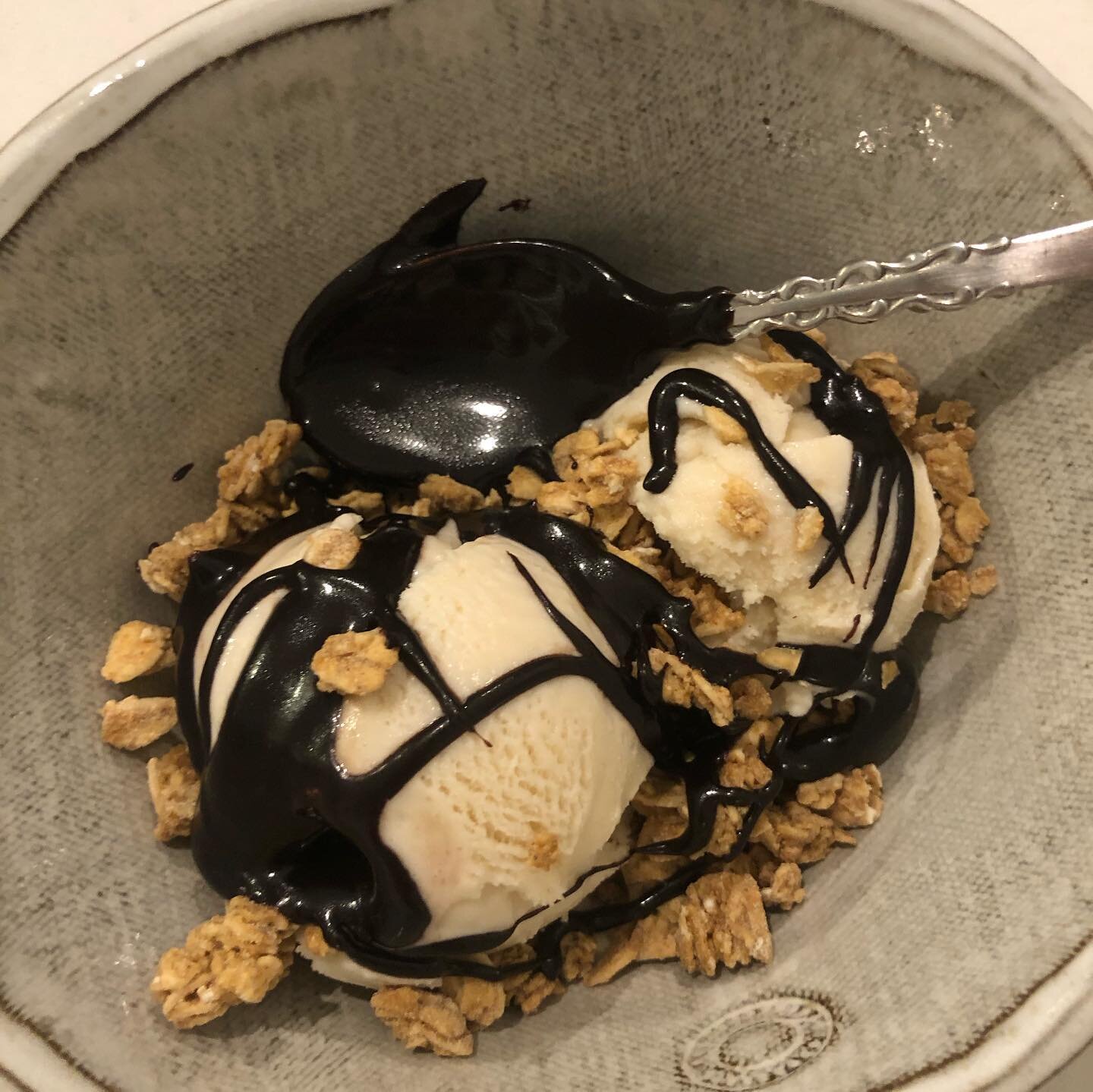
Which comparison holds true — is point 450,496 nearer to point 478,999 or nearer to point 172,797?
point 172,797

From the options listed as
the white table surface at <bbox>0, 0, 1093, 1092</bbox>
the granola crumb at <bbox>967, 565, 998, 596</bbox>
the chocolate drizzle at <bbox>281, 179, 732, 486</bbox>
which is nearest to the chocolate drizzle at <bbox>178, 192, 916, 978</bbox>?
the chocolate drizzle at <bbox>281, 179, 732, 486</bbox>

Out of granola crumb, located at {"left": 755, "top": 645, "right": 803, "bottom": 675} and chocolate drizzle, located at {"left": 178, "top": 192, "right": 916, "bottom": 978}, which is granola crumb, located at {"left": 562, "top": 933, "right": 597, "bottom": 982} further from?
granola crumb, located at {"left": 755, "top": 645, "right": 803, "bottom": 675}

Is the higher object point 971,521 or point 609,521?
point 609,521

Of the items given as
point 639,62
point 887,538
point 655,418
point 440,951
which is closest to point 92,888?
point 440,951

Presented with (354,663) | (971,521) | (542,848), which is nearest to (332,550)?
(354,663)

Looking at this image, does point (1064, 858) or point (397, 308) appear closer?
point (1064, 858)

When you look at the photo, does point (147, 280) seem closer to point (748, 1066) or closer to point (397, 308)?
point (397, 308)
